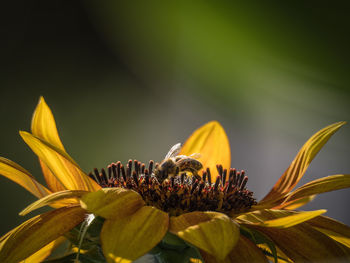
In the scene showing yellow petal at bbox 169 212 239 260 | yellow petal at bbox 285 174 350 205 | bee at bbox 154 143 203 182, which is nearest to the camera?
yellow petal at bbox 169 212 239 260

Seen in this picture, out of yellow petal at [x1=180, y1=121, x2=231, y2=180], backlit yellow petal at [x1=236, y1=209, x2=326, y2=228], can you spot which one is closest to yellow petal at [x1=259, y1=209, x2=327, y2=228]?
backlit yellow petal at [x1=236, y1=209, x2=326, y2=228]

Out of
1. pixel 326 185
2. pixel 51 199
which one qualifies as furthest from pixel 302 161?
pixel 51 199

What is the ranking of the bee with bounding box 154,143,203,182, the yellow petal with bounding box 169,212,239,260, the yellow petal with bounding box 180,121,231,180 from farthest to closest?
the yellow petal with bounding box 180,121,231,180 → the bee with bounding box 154,143,203,182 → the yellow petal with bounding box 169,212,239,260

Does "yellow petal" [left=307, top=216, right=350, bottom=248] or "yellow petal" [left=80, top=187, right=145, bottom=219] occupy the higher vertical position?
"yellow petal" [left=307, top=216, right=350, bottom=248]

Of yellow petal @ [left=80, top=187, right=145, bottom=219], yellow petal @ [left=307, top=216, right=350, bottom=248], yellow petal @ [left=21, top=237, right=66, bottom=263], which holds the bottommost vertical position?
yellow petal @ [left=21, top=237, right=66, bottom=263]

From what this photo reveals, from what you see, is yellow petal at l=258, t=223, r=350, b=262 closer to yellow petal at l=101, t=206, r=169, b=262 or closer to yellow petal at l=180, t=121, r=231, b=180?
yellow petal at l=101, t=206, r=169, b=262

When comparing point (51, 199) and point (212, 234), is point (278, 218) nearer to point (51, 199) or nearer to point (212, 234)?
point (212, 234)
